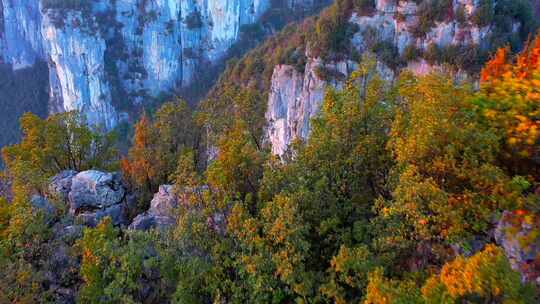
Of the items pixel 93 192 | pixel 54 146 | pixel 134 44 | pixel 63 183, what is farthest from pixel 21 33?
pixel 93 192

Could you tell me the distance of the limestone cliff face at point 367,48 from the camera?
32.8 metres

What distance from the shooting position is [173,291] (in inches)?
359

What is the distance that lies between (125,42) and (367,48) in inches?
3246

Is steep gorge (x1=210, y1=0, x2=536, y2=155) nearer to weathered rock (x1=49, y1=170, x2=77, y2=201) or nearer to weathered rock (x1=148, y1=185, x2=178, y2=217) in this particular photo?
weathered rock (x1=49, y1=170, x2=77, y2=201)

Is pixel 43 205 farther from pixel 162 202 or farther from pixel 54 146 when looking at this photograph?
pixel 54 146

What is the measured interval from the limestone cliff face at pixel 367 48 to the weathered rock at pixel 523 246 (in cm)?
2281

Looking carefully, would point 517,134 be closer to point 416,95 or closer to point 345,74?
point 416,95

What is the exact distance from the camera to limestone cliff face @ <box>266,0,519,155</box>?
108 ft

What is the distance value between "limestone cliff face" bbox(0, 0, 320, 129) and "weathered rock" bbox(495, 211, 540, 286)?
97584 millimetres

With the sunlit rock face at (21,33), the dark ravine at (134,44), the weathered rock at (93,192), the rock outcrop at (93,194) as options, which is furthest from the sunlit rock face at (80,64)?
the weathered rock at (93,192)

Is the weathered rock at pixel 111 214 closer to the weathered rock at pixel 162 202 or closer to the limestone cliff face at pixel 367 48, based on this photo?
the weathered rock at pixel 162 202

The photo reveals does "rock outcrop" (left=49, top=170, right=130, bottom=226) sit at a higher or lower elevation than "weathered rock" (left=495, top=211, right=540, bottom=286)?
lower

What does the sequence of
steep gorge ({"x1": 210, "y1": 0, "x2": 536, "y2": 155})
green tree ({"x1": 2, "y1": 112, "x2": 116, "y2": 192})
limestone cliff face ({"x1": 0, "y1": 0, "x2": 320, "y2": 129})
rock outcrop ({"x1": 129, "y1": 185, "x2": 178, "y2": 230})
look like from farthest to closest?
limestone cliff face ({"x1": 0, "y1": 0, "x2": 320, "y2": 129})
steep gorge ({"x1": 210, "y1": 0, "x2": 536, "y2": 155})
green tree ({"x1": 2, "y1": 112, "x2": 116, "y2": 192})
rock outcrop ({"x1": 129, "y1": 185, "x2": 178, "y2": 230})

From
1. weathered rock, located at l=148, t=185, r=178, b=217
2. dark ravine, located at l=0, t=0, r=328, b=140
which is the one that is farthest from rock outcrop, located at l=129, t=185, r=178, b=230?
dark ravine, located at l=0, t=0, r=328, b=140
